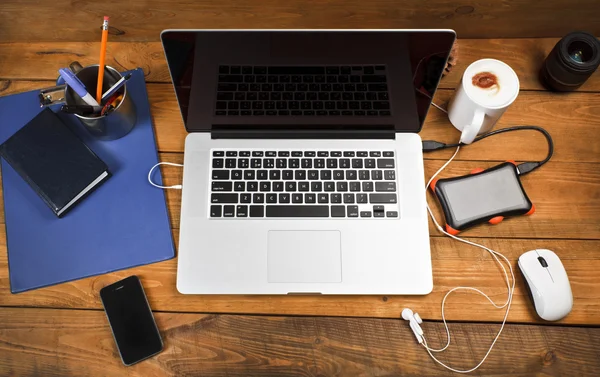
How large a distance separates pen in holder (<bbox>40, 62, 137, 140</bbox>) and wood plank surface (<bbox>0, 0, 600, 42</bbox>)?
0.38 feet

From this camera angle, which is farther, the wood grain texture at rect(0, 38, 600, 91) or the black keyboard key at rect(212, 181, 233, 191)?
the wood grain texture at rect(0, 38, 600, 91)

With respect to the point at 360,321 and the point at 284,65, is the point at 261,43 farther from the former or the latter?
the point at 360,321

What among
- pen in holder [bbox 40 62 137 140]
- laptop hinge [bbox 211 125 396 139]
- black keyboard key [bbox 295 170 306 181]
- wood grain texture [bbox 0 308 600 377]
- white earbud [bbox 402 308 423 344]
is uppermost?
pen in holder [bbox 40 62 137 140]

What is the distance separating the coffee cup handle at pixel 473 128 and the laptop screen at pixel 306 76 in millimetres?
91

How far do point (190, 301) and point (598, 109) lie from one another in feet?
2.91

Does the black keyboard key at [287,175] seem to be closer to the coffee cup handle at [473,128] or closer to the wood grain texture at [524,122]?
the wood grain texture at [524,122]

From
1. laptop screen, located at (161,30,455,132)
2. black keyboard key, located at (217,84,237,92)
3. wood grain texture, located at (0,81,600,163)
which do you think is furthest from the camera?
wood grain texture, located at (0,81,600,163)

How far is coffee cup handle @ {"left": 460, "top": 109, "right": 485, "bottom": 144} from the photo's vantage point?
87cm

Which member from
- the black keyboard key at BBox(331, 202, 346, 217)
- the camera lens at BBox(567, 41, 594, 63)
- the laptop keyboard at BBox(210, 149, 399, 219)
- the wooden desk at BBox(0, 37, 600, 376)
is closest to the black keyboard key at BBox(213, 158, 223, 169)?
the laptop keyboard at BBox(210, 149, 399, 219)

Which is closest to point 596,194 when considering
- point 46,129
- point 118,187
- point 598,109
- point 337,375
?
point 598,109

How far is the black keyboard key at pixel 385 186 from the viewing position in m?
0.89

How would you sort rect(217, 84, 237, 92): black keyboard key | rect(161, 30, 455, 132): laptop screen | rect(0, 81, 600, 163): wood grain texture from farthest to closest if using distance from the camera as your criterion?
1. rect(0, 81, 600, 163): wood grain texture
2. rect(217, 84, 237, 92): black keyboard key
3. rect(161, 30, 455, 132): laptop screen

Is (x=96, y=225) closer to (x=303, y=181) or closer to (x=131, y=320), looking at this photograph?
(x=131, y=320)

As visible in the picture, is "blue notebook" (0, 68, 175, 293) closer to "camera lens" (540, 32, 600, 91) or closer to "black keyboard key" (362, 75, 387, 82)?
"black keyboard key" (362, 75, 387, 82)
